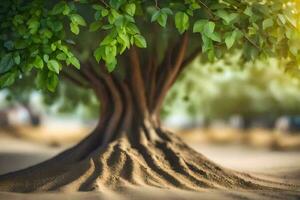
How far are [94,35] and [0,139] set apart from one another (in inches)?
713

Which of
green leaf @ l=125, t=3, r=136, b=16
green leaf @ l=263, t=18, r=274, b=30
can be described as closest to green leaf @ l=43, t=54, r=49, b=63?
green leaf @ l=125, t=3, r=136, b=16

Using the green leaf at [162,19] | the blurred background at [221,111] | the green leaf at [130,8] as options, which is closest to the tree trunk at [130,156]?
the green leaf at [130,8]

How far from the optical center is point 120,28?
8000 mm

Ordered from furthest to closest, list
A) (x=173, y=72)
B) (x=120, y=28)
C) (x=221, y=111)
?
(x=221, y=111)
(x=173, y=72)
(x=120, y=28)

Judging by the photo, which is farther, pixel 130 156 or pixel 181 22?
pixel 130 156

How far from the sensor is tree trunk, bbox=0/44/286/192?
9.90m

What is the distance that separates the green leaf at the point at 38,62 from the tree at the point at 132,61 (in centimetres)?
1

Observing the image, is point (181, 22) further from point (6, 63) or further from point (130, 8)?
point (6, 63)

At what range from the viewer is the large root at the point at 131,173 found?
31.9 ft

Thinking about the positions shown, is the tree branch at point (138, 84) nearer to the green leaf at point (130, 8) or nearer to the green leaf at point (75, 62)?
the green leaf at point (130, 8)

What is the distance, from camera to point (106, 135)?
1240 cm

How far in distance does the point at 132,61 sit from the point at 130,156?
2.25m

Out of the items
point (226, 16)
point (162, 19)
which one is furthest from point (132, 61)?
point (162, 19)

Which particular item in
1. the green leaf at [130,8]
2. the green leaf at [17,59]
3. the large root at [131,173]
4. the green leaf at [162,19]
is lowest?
the large root at [131,173]
